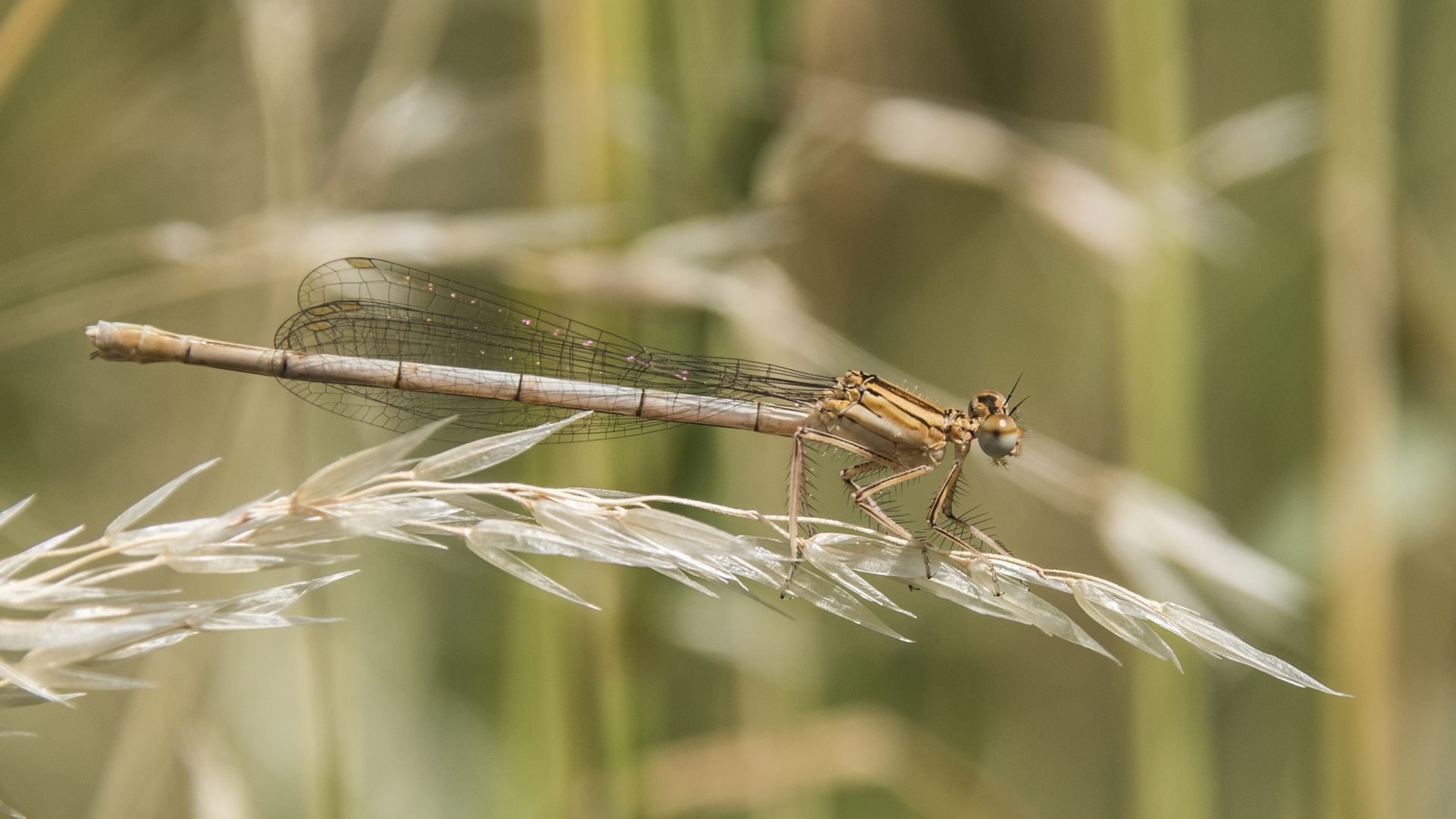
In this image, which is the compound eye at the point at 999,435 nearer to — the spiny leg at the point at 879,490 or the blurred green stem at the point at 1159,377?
the spiny leg at the point at 879,490

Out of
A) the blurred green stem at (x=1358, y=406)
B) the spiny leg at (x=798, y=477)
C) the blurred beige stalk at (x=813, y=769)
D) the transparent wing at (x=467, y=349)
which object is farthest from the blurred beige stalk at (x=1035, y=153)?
the blurred beige stalk at (x=813, y=769)

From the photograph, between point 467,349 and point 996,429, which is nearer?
point 996,429

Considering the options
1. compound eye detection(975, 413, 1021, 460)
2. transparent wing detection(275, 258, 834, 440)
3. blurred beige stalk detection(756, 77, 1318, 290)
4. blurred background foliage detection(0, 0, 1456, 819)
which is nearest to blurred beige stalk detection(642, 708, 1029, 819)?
blurred background foliage detection(0, 0, 1456, 819)

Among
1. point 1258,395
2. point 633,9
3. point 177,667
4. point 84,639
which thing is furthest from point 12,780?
point 1258,395

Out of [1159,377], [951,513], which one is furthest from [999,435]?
[1159,377]

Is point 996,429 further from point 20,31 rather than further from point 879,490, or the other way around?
point 20,31

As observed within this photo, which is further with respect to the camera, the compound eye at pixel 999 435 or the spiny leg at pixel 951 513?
the compound eye at pixel 999 435

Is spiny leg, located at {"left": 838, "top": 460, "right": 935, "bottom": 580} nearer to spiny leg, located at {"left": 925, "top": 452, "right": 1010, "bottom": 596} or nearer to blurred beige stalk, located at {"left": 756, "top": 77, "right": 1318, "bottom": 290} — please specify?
spiny leg, located at {"left": 925, "top": 452, "right": 1010, "bottom": 596}
